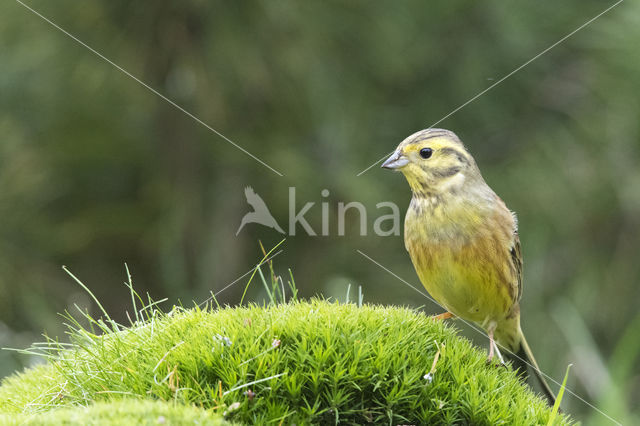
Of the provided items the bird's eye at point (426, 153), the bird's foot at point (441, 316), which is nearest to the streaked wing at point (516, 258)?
the bird's foot at point (441, 316)

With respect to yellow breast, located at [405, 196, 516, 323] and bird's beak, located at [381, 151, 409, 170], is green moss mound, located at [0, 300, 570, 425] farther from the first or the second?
bird's beak, located at [381, 151, 409, 170]

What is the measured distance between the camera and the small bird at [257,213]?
257 inches

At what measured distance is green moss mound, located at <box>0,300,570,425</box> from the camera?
2352mm

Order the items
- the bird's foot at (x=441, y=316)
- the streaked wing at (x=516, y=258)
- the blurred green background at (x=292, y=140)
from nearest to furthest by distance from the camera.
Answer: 1. the bird's foot at (x=441, y=316)
2. the streaked wing at (x=516, y=258)
3. the blurred green background at (x=292, y=140)

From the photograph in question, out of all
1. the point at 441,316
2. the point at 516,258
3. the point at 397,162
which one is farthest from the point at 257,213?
the point at 441,316

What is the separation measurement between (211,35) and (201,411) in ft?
14.1

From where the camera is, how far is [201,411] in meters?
2.18

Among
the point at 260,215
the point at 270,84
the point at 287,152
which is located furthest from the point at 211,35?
the point at 260,215

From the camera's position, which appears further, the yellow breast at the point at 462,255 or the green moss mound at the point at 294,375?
the yellow breast at the point at 462,255

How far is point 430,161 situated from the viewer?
3699 mm

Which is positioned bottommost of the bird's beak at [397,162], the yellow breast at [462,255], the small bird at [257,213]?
the small bird at [257,213]

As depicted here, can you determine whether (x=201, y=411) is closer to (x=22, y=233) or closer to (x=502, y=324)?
(x=502, y=324)

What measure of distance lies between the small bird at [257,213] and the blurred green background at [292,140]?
2.3 inches

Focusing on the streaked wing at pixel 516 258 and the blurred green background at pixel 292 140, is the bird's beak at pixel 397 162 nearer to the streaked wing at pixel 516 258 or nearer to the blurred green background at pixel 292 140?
the streaked wing at pixel 516 258
